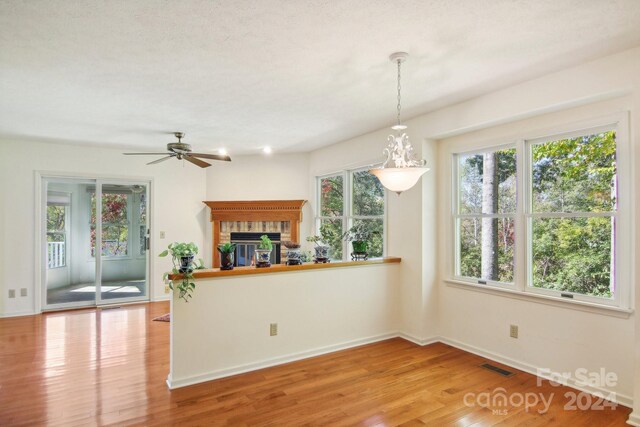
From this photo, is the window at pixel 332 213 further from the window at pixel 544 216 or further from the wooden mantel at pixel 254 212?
the window at pixel 544 216

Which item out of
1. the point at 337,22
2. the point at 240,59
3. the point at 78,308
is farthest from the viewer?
the point at 78,308

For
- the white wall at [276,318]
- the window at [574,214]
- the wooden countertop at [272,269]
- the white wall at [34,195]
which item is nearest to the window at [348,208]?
the wooden countertop at [272,269]

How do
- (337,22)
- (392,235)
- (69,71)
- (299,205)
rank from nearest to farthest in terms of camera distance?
(337,22) < (69,71) < (392,235) < (299,205)

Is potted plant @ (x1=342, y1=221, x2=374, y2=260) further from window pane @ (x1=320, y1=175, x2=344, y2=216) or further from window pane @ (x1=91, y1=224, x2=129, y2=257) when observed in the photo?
window pane @ (x1=91, y1=224, x2=129, y2=257)

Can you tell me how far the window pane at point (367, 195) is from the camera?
16.2 feet

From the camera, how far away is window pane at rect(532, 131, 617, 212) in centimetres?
286

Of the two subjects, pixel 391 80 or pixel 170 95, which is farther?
pixel 170 95

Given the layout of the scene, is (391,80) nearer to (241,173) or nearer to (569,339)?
(569,339)

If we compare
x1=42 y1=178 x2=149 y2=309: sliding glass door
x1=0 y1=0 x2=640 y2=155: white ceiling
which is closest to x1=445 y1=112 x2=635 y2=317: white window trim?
x1=0 y1=0 x2=640 y2=155: white ceiling

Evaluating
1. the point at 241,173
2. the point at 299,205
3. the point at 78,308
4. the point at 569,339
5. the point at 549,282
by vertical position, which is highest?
the point at 241,173

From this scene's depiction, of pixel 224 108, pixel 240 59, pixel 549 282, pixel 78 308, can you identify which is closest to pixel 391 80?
pixel 240 59

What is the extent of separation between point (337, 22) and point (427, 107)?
1.94m

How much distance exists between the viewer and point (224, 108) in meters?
3.80

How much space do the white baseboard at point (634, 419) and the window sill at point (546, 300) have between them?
2.12ft
